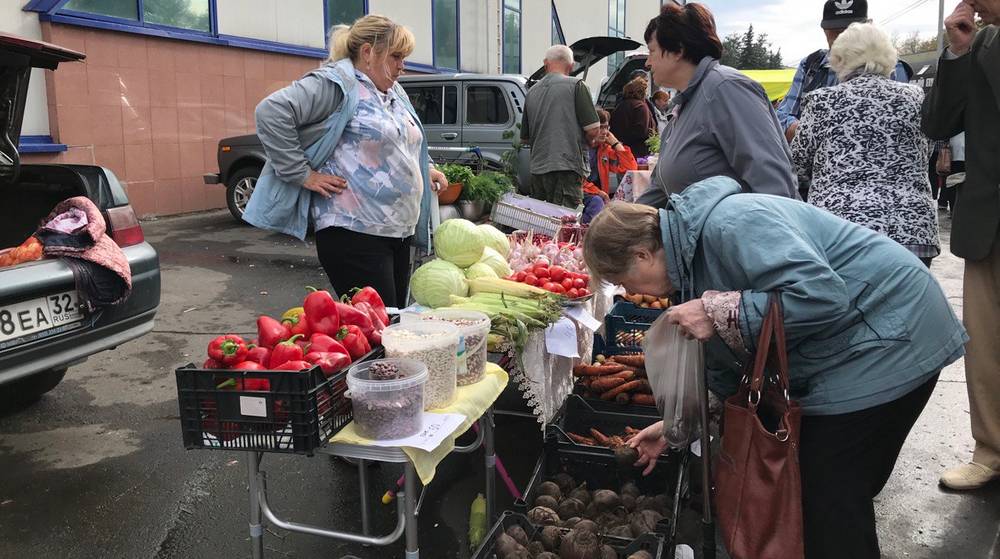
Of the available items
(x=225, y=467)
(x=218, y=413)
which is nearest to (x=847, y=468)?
(x=218, y=413)

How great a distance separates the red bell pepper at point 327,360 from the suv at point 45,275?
1684 millimetres

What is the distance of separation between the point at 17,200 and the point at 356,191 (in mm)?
2118

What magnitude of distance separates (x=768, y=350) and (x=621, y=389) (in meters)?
1.77

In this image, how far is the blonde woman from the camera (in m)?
3.55

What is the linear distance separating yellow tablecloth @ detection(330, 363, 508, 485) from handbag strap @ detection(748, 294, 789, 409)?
0.91m

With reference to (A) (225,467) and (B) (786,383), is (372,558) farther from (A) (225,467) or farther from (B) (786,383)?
(B) (786,383)

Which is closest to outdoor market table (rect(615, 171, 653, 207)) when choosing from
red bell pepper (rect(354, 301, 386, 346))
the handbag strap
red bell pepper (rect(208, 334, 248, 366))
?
red bell pepper (rect(354, 301, 386, 346))

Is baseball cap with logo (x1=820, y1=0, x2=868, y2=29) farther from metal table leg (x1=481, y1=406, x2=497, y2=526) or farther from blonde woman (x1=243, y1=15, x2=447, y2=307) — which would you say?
metal table leg (x1=481, y1=406, x2=497, y2=526)

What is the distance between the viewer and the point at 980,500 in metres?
3.67

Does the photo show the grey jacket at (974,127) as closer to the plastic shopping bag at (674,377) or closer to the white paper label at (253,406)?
the plastic shopping bag at (674,377)

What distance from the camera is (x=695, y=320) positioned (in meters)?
2.25

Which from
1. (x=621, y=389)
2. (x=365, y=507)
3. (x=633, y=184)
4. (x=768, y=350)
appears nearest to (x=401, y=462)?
(x=365, y=507)

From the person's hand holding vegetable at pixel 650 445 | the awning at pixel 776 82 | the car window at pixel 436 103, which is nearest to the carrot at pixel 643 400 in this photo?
the person's hand holding vegetable at pixel 650 445

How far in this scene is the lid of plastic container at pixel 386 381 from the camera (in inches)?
90.3
